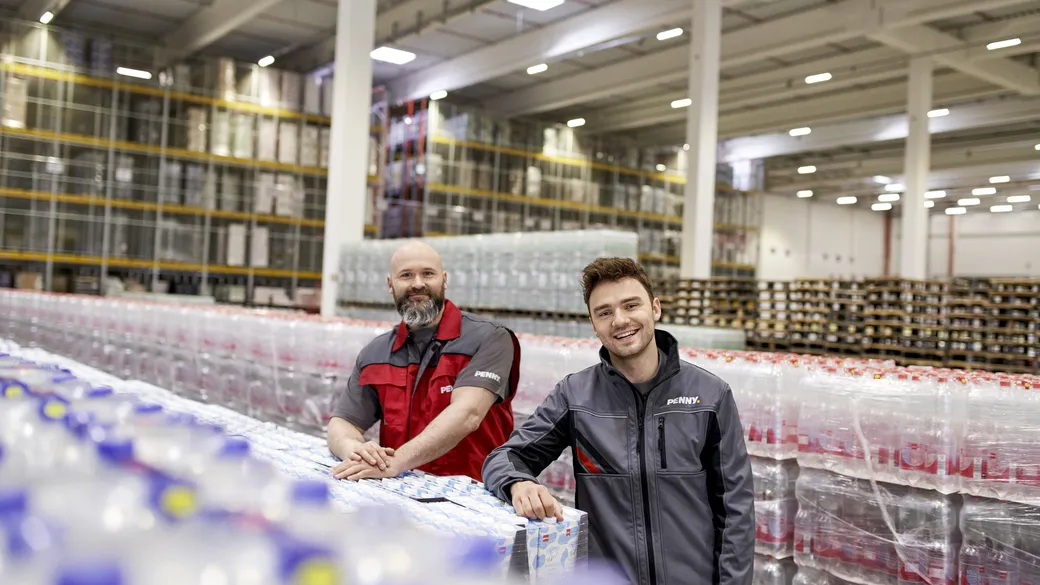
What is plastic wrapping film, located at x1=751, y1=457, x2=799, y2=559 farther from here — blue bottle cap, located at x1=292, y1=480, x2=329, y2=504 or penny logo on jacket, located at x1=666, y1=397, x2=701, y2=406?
blue bottle cap, located at x1=292, y1=480, x2=329, y2=504

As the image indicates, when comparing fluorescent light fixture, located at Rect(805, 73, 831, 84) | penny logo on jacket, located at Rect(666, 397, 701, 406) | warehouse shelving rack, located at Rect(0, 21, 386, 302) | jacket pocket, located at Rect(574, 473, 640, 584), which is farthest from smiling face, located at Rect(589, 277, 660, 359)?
fluorescent light fixture, located at Rect(805, 73, 831, 84)

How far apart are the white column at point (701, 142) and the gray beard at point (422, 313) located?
34.5 feet

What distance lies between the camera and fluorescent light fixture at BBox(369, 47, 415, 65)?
1881 cm

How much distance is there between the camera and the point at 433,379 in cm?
359

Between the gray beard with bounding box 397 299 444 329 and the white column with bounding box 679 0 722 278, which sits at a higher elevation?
the white column with bounding box 679 0 722 278

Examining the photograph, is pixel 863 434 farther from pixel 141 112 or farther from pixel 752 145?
pixel 752 145

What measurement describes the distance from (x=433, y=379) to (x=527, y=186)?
730 inches

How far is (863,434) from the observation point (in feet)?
12.5

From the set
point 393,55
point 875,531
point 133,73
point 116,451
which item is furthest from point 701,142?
point 116,451

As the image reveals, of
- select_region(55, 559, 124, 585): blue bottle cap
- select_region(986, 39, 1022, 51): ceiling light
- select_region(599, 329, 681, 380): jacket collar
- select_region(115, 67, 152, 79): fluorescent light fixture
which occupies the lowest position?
select_region(55, 559, 124, 585): blue bottle cap

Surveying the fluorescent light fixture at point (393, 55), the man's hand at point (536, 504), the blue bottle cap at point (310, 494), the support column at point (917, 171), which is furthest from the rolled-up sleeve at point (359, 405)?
the fluorescent light fixture at point (393, 55)

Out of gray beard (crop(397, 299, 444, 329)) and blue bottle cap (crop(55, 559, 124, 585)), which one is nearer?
blue bottle cap (crop(55, 559, 124, 585))

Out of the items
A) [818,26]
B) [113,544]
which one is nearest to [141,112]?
[818,26]

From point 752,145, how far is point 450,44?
1151cm
